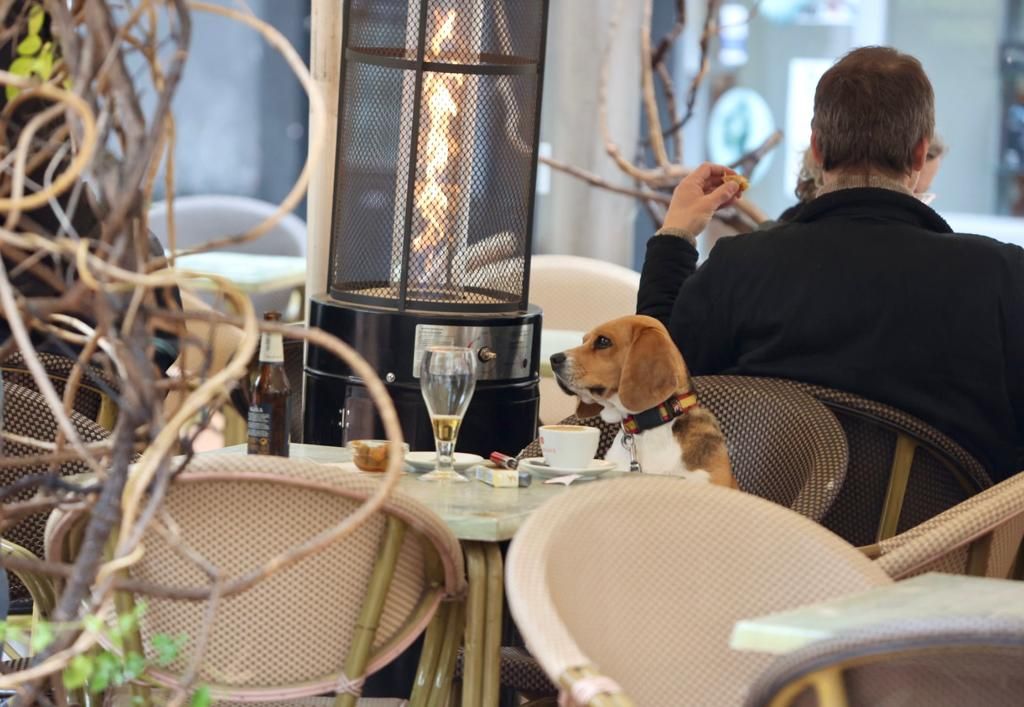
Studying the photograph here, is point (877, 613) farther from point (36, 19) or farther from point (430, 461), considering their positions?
point (430, 461)

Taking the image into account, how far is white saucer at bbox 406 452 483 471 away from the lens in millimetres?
2637

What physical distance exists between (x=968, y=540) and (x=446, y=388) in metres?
0.84

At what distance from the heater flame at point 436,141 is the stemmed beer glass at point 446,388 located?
76 centimetres

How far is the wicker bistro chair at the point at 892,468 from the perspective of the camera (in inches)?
114

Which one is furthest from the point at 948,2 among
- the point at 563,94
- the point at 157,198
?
the point at 157,198

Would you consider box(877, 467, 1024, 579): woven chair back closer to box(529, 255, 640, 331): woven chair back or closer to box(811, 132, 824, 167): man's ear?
box(811, 132, 824, 167): man's ear

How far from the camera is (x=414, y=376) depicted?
3.29 metres

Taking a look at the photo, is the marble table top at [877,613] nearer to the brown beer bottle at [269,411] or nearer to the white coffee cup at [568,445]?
the white coffee cup at [568,445]

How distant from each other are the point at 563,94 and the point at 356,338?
3165mm

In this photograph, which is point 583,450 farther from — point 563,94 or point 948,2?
point 948,2

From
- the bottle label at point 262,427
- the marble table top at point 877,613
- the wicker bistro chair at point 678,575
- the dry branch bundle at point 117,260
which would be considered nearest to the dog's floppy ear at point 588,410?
the bottle label at point 262,427

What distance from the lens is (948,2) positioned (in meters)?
7.87

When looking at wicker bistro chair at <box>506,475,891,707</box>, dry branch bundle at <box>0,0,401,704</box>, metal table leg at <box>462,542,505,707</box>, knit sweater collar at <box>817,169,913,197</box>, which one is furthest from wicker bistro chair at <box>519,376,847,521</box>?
dry branch bundle at <box>0,0,401,704</box>

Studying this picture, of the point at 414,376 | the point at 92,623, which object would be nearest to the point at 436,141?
the point at 414,376
